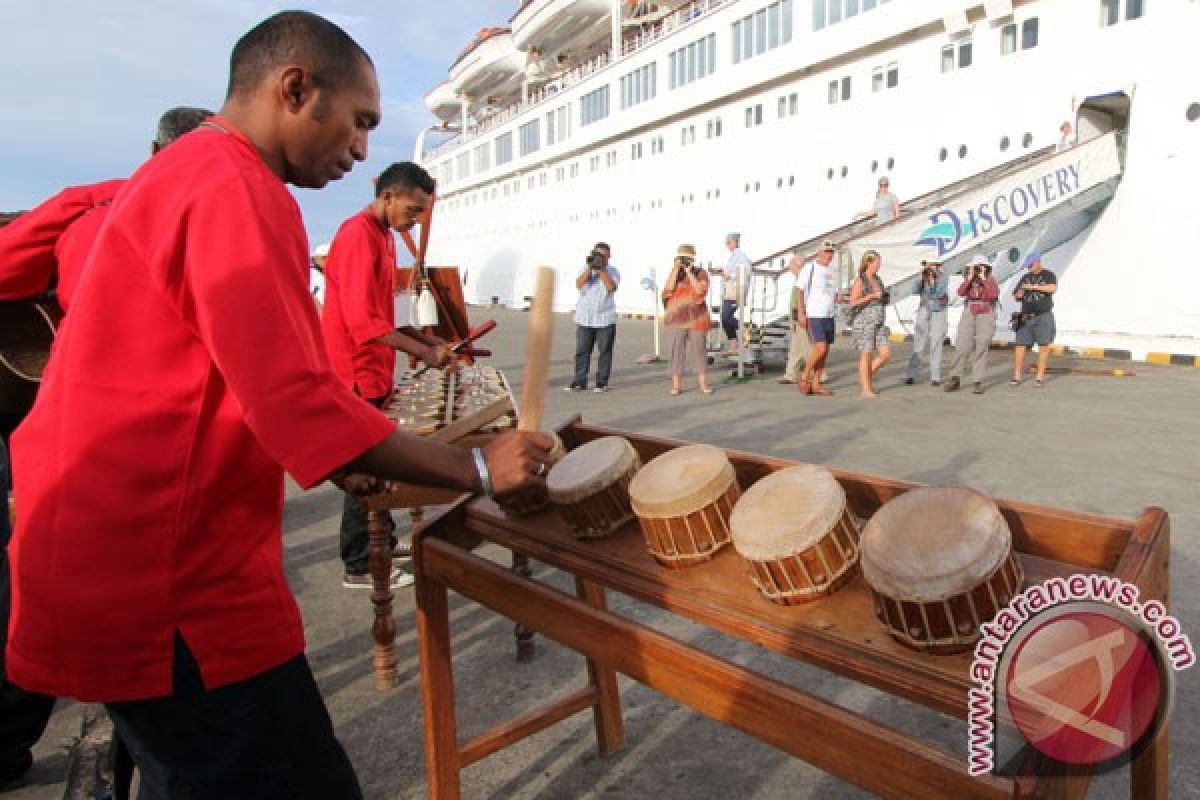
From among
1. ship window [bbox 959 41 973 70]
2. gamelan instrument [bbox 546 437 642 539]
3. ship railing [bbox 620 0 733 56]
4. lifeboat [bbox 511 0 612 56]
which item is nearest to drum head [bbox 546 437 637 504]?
gamelan instrument [bbox 546 437 642 539]

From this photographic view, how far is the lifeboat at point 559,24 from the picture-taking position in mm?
30219

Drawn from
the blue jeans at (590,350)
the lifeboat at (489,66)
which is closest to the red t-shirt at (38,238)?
the blue jeans at (590,350)

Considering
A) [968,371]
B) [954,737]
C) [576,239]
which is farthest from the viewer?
[576,239]

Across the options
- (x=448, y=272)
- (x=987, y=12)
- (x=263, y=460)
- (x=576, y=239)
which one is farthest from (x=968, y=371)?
(x=576, y=239)

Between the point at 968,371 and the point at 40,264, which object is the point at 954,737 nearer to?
the point at 40,264

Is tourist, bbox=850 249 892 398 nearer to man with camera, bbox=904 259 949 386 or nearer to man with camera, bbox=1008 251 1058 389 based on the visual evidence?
man with camera, bbox=904 259 949 386

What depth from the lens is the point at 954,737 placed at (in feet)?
8.76

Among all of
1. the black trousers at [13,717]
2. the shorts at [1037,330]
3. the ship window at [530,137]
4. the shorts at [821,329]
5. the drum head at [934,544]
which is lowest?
the black trousers at [13,717]

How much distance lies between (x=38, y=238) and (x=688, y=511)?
6.42 feet

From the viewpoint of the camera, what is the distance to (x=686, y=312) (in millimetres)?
9656

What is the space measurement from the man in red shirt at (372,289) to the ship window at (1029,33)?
1464 cm

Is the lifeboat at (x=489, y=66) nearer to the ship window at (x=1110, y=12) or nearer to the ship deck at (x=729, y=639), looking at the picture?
the ship window at (x=1110, y=12)

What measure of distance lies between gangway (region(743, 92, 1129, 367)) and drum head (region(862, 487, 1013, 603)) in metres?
8.96

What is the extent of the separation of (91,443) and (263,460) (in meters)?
0.25
